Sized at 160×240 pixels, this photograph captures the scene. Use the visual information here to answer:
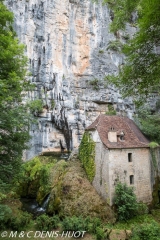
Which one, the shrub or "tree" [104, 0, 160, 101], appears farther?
the shrub

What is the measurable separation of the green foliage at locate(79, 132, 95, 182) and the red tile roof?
1232 mm

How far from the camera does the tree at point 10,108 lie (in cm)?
768

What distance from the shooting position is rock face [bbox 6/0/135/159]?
31.0 m

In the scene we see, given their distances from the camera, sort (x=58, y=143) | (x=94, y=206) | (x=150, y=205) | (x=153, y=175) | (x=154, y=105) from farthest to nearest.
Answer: (x=154, y=105)
(x=58, y=143)
(x=153, y=175)
(x=150, y=205)
(x=94, y=206)

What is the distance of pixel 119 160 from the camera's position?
47.4ft

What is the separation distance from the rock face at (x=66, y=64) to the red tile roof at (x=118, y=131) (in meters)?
14.8

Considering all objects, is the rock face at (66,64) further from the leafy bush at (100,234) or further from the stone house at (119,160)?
the leafy bush at (100,234)

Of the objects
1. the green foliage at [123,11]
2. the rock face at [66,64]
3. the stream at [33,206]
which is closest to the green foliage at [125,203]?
the stream at [33,206]

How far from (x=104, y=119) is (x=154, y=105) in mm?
21828

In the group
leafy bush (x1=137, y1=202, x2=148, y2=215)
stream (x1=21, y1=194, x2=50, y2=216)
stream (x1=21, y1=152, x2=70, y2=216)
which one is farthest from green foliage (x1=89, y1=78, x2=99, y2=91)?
leafy bush (x1=137, y1=202, x2=148, y2=215)

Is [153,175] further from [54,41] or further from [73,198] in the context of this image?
[54,41]

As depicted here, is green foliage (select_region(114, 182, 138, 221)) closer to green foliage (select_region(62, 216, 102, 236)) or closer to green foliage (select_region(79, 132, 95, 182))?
green foliage (select_region(62, 216, 102, 236))

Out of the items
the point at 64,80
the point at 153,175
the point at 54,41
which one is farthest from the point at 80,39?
the point at 153,175

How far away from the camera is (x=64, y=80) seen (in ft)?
107
